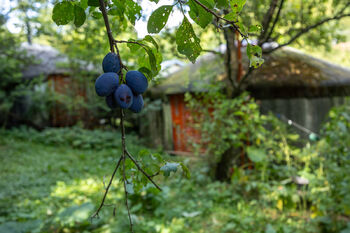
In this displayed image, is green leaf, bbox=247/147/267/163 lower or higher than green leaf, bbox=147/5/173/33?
lower

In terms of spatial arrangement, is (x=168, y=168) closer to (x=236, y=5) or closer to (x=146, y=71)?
(x=146, y=71)

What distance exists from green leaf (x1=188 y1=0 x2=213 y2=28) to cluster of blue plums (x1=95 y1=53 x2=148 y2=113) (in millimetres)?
231

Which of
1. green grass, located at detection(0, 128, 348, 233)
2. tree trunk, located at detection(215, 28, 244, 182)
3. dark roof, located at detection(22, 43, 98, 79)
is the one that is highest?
dark roof, located at detection(22, 43, 98, 79)

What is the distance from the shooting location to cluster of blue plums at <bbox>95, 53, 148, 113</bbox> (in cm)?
80

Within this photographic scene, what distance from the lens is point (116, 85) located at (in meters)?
0.82

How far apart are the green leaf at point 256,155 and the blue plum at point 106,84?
3.58 metres

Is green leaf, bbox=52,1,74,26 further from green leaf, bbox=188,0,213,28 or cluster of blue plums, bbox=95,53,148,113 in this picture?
green leaf, bbox=188,0,213,28

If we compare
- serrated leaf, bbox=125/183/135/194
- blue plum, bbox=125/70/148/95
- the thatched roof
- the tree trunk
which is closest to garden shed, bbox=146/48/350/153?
the thatched roof

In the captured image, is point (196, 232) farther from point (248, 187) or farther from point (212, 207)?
point (248, 187)

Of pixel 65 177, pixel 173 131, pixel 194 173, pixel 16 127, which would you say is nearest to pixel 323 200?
pixel 194 173

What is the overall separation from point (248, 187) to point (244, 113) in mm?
1075

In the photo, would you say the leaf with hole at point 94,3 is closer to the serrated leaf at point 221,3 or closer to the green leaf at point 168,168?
the serrated leaf at point 221,3

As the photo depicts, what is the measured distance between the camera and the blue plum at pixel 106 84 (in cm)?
80

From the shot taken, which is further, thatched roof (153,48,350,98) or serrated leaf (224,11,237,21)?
thatched roof (153,48,350,98)
